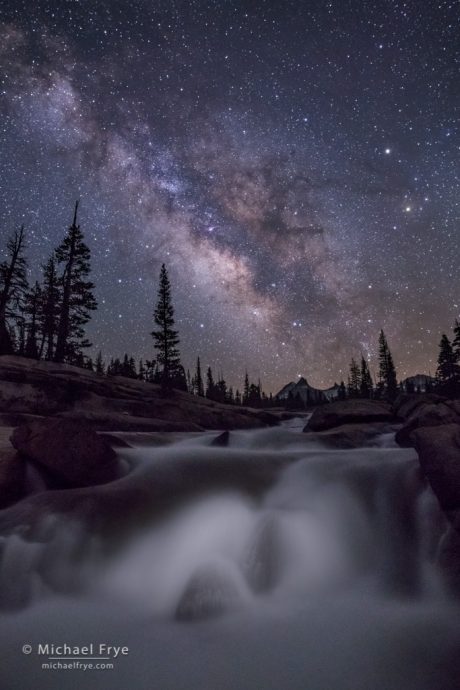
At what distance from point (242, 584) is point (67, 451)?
15.2 ft

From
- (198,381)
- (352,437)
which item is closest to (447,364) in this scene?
(352,437)

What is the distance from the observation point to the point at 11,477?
7555 millimetres

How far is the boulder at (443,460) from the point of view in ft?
19.0

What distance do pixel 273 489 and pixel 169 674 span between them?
4.83 m

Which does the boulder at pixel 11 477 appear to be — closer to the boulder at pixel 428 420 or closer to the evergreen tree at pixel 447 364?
the boulder at pixel 428 420

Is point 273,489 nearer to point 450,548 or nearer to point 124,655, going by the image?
point 450,548

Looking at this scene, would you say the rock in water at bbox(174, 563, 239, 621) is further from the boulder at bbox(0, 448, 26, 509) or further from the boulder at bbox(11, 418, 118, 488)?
the boulder at bbox(0, 448, 26, 509)

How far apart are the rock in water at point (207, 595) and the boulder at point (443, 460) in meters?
3.76

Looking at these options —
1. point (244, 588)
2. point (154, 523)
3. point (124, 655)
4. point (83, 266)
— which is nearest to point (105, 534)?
point (154, 523)

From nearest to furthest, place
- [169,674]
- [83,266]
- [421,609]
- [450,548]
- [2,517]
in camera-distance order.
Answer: [169,674] → [421,609] → [450,548] → [2,517] → [83,266]

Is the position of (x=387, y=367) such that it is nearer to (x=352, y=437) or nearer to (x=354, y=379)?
(x=354, y=379)

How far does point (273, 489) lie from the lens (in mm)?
8539

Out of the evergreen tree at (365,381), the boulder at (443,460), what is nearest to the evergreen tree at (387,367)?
the evergreen tree at (365,381)

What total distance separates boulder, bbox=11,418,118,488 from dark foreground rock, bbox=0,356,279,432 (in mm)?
7686
